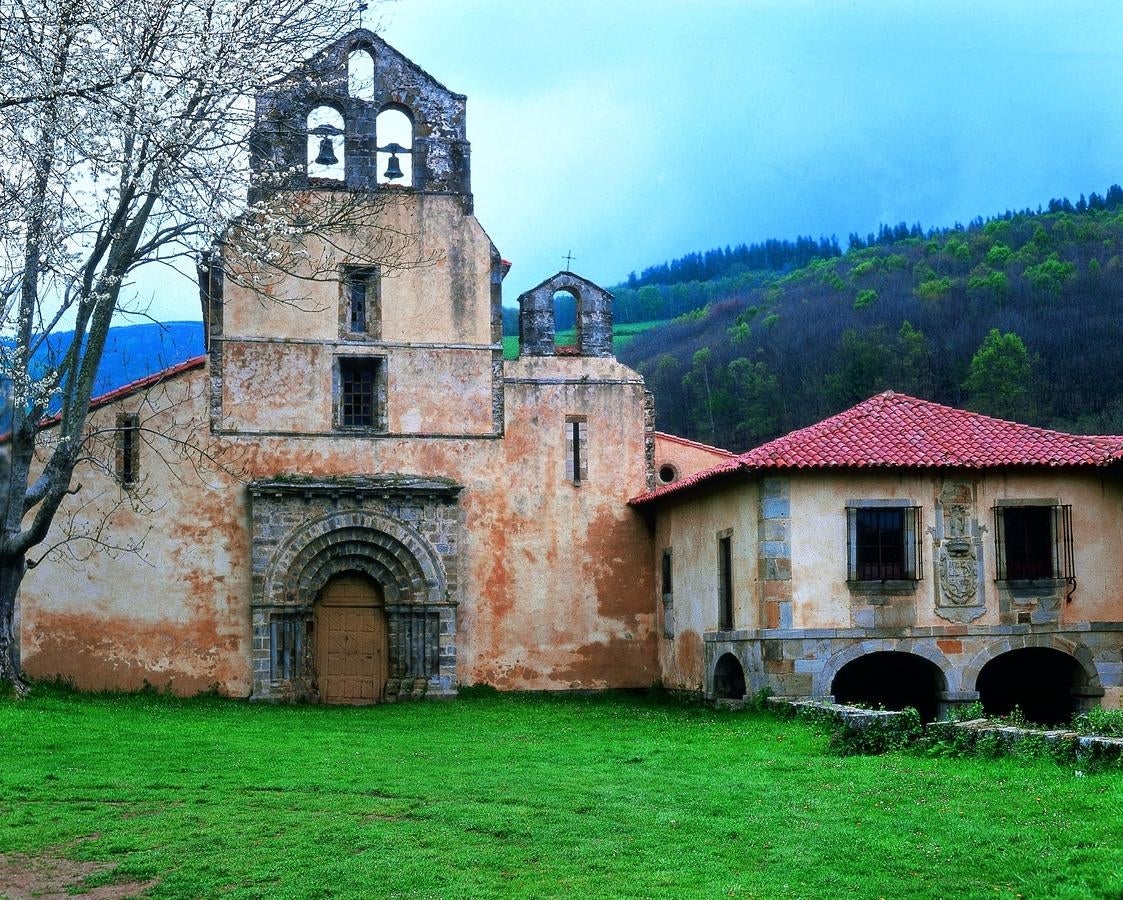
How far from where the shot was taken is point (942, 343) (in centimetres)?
7169

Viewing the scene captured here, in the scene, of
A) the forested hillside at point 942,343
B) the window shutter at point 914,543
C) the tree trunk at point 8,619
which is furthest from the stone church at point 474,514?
the forested hillside at point 942,343

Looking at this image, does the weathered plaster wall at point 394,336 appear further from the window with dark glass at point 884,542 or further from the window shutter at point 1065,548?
the window shutter at point 1065,548

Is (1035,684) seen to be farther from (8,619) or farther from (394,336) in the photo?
(8,619)

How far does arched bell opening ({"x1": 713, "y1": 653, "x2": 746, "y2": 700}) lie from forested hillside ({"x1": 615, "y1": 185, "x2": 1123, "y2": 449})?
42.8 meters

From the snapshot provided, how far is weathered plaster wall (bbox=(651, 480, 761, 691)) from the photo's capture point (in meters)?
22.5

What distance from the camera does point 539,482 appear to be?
1051 inches

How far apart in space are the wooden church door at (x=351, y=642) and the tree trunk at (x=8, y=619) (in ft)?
18.7

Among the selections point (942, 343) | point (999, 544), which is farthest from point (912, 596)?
point (942, 343)

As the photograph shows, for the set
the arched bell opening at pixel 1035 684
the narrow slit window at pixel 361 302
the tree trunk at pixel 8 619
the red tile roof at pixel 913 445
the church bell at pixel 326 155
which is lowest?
the arched bell opening at pixel 1035 684

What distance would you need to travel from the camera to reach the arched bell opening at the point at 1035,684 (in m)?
22.9

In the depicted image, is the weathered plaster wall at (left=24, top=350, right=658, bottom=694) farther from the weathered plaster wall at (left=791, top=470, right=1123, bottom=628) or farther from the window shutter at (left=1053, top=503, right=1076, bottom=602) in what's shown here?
the window shutter at (left=1053, top=503, right=1076, bottom=602)

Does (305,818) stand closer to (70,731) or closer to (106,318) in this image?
(70,731)

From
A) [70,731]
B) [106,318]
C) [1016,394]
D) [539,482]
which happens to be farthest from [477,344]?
[1016,394]

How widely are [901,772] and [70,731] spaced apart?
9978 mm
